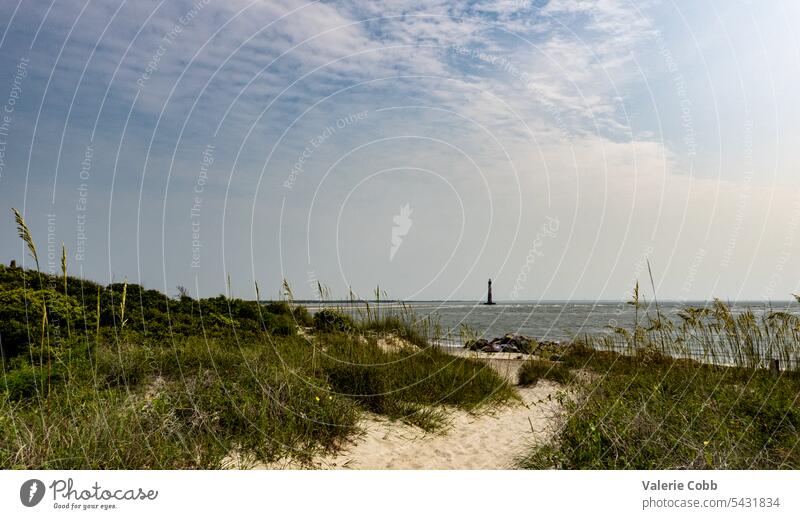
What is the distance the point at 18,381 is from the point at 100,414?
2134 millimetres

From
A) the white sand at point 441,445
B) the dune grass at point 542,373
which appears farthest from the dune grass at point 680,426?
the dune grass at point 542,373

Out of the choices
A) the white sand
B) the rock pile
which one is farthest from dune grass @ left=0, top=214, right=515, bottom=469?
the rock pile

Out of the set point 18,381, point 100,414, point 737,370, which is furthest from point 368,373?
point 737,370

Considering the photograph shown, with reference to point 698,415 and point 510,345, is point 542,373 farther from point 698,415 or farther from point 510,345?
point 510,345

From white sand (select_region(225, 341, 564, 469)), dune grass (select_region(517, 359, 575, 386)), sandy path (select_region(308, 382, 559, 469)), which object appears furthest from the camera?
dune grass (select_region(517, 359, 575, 386))

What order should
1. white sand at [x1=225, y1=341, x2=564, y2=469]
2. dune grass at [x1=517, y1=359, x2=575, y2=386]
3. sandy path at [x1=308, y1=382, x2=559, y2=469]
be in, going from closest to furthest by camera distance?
white sand at [x1=225, y1=341, x2=564, y2=469] → sandy path at [x1=308, y1=382, x2=559, y2=469] → dune grass at [x1=517, y1=359, x2=575, y2=386]

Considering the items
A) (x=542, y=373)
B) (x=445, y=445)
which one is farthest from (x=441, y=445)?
(x=542, y=373)

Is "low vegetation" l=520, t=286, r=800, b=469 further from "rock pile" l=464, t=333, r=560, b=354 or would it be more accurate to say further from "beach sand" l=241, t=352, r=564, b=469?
"rock pile" l=464, t=333, r=560, b=354

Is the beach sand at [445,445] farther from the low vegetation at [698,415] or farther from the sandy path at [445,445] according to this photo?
the low vegetation at [698,415]

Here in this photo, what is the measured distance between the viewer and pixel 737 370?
8.00m

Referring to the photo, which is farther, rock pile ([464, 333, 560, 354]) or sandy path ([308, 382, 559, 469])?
rock pile ([464, 333, 560, 354])

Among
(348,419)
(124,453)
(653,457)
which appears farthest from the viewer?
(348,419)

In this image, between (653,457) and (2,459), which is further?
(653,457)
